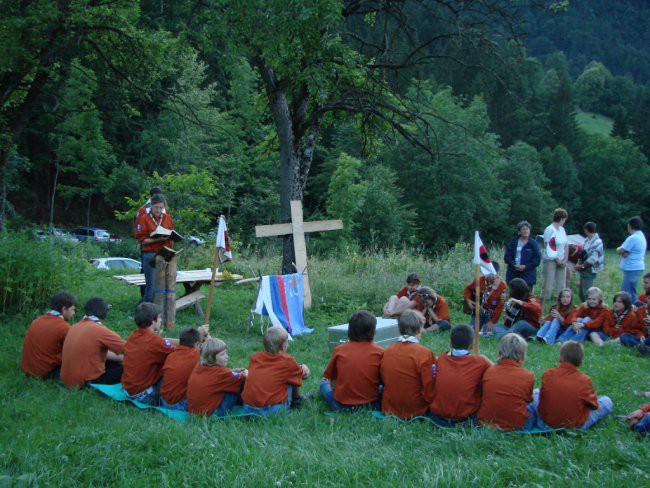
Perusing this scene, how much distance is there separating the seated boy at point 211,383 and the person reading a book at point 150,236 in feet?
11.7

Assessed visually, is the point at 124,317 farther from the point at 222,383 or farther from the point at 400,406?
the point at 400,406

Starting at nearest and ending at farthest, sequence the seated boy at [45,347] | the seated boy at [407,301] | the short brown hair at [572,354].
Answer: the short brown hair at [572,354] < the seated boy at [45,347] < the seated boy at [407,301]

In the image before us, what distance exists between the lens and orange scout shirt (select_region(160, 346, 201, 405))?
6.34 metres

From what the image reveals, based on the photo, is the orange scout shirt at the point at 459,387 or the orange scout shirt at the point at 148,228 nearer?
the orange scout shirt at the point at 459,387

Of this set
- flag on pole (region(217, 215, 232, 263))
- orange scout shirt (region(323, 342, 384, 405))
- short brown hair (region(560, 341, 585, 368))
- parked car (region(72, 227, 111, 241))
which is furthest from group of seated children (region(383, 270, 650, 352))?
parked car (region(72, 227, 111, 241))

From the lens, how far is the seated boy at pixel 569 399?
5.48m

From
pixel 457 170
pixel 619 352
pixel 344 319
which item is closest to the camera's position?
pixel 619 352

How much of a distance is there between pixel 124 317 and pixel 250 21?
5015mm

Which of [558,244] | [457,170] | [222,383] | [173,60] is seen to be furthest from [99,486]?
[457,170]

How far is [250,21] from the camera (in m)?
10.1

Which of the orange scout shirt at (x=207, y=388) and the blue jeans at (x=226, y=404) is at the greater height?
the orange scout shirt at (x=207, y=388)

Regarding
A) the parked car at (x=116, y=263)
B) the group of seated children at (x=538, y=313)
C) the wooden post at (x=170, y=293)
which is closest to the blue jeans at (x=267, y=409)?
the wooden post at (x=170, y=293)

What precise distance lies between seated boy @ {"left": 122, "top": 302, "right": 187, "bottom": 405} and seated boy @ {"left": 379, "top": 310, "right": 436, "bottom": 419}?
7.22ft

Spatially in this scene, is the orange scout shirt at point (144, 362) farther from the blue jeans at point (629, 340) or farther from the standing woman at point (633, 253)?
the standing woman at point (633, 253)
